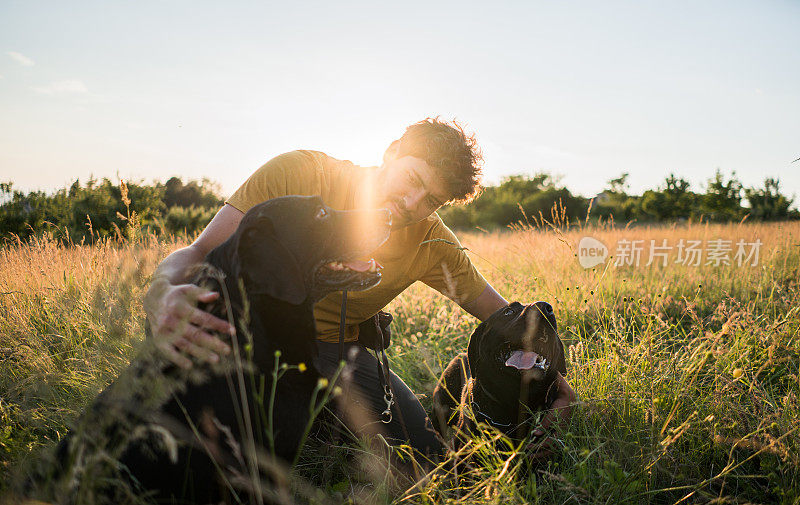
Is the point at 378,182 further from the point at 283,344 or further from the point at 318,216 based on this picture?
the point at 283,344

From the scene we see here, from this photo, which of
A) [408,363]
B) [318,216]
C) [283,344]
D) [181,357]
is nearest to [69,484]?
[181,357]

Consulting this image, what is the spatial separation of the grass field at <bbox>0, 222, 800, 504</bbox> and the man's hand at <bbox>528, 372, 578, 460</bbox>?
0.06m

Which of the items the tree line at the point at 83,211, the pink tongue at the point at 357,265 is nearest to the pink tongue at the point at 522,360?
the pink tongue at the point at 357,265

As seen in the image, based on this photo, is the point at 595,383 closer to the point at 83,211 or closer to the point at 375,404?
the point at 375,404

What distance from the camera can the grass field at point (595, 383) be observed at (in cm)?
150

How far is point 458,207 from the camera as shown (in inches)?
880

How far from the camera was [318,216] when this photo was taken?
5.10ft

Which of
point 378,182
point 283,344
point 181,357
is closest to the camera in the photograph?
point 181,357

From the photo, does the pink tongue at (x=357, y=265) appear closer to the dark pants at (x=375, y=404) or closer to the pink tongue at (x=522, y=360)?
the dark pants at (x=375, y=404)

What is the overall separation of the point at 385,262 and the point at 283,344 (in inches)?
38.3

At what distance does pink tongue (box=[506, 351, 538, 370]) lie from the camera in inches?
70.9

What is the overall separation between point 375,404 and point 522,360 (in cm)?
87

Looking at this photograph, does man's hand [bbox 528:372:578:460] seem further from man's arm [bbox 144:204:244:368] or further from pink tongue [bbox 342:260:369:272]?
man's arm [bbox 144:204:244:368]

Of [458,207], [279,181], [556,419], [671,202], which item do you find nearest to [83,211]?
[279,181]
